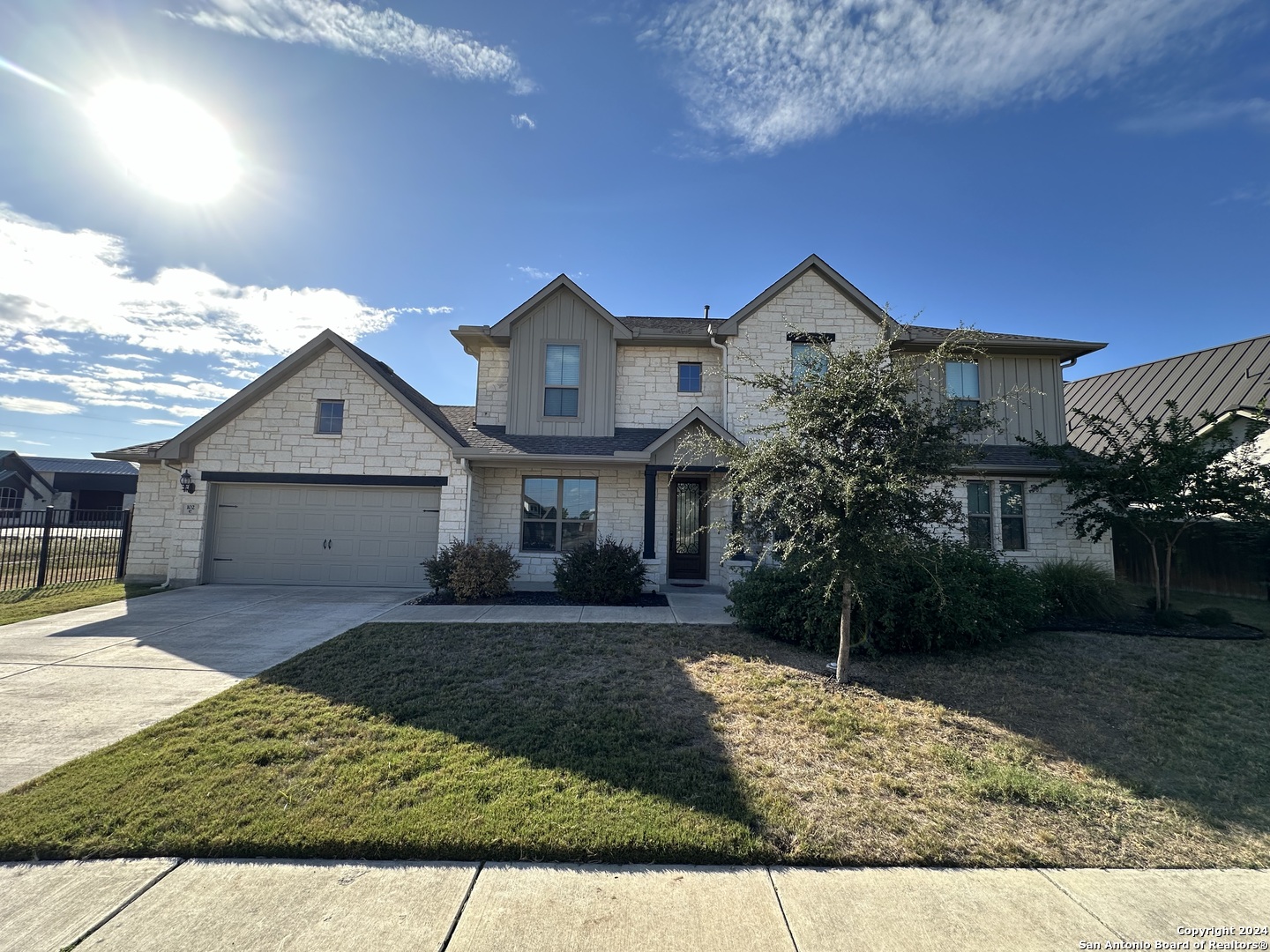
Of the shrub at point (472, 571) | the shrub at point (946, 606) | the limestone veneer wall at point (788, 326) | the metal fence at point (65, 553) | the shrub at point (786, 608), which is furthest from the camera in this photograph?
the limestone veneer wall at point (788, 326)

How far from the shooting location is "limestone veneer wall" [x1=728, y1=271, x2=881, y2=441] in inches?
520

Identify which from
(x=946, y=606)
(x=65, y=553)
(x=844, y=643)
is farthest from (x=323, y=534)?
(x=946, y=606)

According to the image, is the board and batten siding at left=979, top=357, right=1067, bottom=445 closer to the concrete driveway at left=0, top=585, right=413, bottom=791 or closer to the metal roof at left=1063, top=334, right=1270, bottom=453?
the metal roof at left=1063, top=334, right=1270, bottom=453

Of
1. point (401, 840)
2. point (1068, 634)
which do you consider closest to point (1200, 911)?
point (401, 840)

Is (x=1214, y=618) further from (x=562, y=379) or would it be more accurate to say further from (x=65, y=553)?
(x=65, y=553)

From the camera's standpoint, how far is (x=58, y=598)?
10.5m

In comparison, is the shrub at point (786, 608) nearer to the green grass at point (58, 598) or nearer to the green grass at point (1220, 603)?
the green grass at point (1220, 603)

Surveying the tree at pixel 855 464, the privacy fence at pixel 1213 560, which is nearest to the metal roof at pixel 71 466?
the tree at pixel 855 464

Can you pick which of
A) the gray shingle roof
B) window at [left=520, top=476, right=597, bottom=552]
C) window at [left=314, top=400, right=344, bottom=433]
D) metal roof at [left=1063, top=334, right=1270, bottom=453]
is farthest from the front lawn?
metal roof at [left=1063, top=334, right=1270, bottom=453]

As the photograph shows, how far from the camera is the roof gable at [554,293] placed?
13453 mm

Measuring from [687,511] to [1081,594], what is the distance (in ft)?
25.7

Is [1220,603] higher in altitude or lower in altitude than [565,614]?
higher

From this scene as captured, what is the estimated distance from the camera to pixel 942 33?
318 inches

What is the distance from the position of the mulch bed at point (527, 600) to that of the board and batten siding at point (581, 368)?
4.30 m
